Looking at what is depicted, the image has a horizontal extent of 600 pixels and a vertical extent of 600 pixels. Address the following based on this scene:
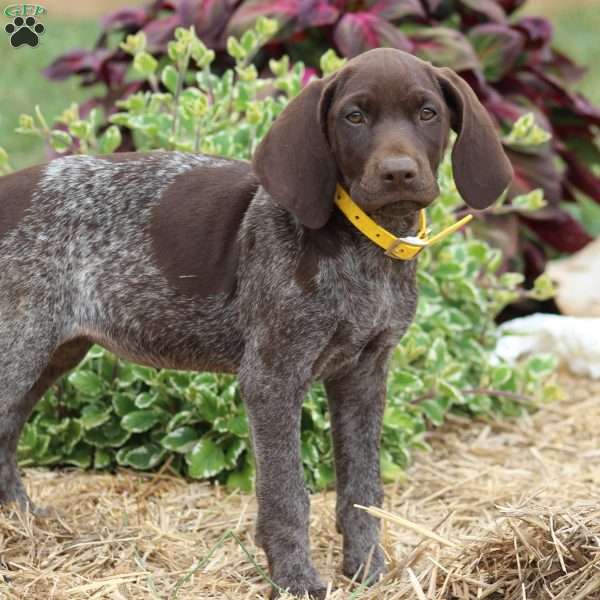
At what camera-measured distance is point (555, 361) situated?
5.43 m

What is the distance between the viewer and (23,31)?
4488mm

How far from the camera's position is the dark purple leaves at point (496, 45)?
6.22 m

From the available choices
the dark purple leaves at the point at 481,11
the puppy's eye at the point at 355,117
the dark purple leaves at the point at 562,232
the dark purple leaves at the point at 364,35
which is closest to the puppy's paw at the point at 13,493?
Result: the puppy's eye at the point at 355,117

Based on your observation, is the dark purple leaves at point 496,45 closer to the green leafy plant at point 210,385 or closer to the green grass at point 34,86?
the green leafy plant at point 210,385

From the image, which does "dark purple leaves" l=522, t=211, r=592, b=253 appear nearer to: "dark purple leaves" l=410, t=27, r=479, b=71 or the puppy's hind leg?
"dark purple leaves" l=410, t=27, r=479, b=71

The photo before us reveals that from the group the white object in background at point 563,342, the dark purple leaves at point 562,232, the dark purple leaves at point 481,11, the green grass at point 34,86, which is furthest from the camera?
the green grass at point 34,86

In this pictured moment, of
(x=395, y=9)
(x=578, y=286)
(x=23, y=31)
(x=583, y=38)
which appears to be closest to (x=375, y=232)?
(x=23, y=31)

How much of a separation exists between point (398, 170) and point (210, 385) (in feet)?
5.56

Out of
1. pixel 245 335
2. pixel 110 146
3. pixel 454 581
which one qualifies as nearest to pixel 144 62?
A: pixel 110 146

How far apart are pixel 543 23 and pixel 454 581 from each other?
4.04m

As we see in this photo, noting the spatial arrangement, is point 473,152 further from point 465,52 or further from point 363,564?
point 465,52

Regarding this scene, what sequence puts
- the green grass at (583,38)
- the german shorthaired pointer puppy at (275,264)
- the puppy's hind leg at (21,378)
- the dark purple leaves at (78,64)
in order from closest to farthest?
the german shorthaired pointer puppy at (275,264), the puppy's hind leg at (21,378), the dark purple leaves at (78,64), the green grass at (583,38)

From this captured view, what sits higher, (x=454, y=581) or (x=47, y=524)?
(x=454, y=581)

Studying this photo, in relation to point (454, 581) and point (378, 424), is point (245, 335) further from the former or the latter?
point (454, 581)
